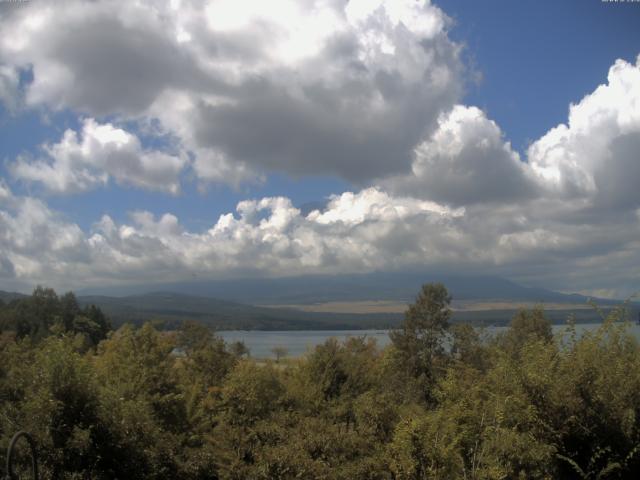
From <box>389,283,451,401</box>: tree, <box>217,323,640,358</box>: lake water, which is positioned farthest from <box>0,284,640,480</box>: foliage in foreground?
<box>389,283,451,401</box>: tree

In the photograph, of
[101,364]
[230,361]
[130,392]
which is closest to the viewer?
[130,392]

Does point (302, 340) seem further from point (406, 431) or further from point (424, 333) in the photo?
point (406, 431)

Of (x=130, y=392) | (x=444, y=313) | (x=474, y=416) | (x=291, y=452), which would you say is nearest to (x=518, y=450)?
(x=474, y=416)

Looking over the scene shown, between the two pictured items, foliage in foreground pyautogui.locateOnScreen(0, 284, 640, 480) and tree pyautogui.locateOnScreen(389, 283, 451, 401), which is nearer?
foliage in foreground pyautogui.locateOnScreen(0, 284, 640, 480)

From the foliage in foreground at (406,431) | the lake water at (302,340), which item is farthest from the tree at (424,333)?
the foliage in foreground at (406,431)

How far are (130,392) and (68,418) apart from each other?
7.46m

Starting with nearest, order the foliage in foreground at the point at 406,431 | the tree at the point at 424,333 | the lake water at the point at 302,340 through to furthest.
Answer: the foliage in foreground at the point at 406,431 → the lake water at the point at 302,340 → the tree at the point at 424,333

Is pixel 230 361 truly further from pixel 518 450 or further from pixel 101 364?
pixel 518 450

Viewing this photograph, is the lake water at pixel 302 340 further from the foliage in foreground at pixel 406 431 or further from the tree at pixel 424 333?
the tree at pixel 424 333

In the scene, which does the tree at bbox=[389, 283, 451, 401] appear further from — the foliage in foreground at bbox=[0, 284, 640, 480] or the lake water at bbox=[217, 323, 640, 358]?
the foliage in foreground at bbox=[0, 284, 640, 480]

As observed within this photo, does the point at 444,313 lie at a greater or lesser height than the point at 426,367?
greater

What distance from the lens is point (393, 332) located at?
45.2 metres

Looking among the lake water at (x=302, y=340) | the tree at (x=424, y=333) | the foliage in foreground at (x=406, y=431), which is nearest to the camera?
the foliage in foreground at (x=406, y=431)

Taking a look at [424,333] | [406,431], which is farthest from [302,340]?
[406,431]
